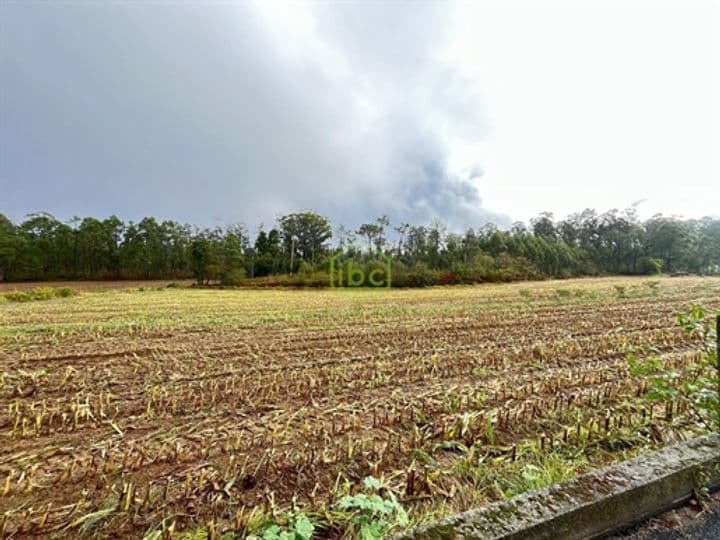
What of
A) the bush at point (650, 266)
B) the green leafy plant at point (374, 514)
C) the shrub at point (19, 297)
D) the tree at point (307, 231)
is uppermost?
the tree at point (307, 231)

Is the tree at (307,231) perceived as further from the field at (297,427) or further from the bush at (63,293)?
the field at (297,427)

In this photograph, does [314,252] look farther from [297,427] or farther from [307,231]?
[297,427]

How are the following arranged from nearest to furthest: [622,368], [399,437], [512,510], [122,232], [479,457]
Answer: [512,510] < [479,457] < [399,437] < [622,368] < [122,232]

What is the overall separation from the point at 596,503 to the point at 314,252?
5828cm

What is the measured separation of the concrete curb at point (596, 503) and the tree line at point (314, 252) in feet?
120

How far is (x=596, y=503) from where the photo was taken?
61.7 inches

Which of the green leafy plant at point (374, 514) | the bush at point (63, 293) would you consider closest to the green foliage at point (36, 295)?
the bush at point (63, 293)

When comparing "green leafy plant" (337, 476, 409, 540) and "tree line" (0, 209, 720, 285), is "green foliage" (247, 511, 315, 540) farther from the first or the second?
"tree line" (0, 209, 720, 285)

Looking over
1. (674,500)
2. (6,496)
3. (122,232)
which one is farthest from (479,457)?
(122,232)

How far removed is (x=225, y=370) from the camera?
5254 millimetres

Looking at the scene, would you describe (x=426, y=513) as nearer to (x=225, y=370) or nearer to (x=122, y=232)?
(x=225, y=370)

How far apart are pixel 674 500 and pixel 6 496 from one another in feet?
13.6

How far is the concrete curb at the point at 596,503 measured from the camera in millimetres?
1414

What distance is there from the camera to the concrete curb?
1.41 meters
